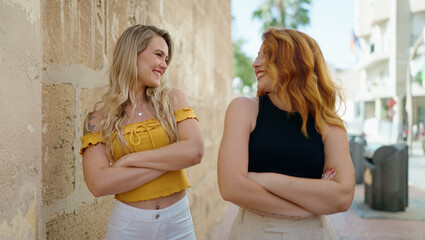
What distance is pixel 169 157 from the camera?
192cm

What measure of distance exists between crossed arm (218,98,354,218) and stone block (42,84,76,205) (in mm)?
875

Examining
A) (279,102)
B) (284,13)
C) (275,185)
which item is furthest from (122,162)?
(284,13)

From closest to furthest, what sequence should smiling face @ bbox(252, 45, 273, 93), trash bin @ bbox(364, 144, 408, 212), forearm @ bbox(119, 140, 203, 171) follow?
1. forearm @ bbox(119, 140, 203, 171)
2. smiling face @ bbox(252, 45, 273, 93)
3. trash bin @ bbox(364, 144, 408, 212)

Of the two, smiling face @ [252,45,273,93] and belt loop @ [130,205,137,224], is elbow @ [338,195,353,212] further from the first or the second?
belt loop @ [130,205,137,224]

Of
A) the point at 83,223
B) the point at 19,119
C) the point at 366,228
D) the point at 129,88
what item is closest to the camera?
the point at 19,119

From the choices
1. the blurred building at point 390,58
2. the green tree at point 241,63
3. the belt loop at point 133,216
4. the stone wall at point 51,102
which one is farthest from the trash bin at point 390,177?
the green tree at point 241,63

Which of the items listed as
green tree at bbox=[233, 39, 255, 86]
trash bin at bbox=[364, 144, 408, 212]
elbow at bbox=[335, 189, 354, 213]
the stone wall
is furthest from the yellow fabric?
green tree at bbox=[233, 39, 255, 86]

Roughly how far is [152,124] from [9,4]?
860mm

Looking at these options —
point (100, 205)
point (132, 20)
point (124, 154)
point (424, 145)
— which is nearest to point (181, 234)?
point (124, 154)

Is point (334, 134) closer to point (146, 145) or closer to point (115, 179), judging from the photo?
point (146, 145)

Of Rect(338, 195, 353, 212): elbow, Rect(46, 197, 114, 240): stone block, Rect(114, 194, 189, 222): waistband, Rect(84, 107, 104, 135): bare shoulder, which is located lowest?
Rect(46, 197, 114, 240): stone block

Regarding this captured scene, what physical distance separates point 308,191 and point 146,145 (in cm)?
85

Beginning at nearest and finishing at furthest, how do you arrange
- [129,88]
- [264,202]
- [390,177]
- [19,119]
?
[19,119]
[264,202]
[129,88]
[390,177]

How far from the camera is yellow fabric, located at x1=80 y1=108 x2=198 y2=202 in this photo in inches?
76.4
